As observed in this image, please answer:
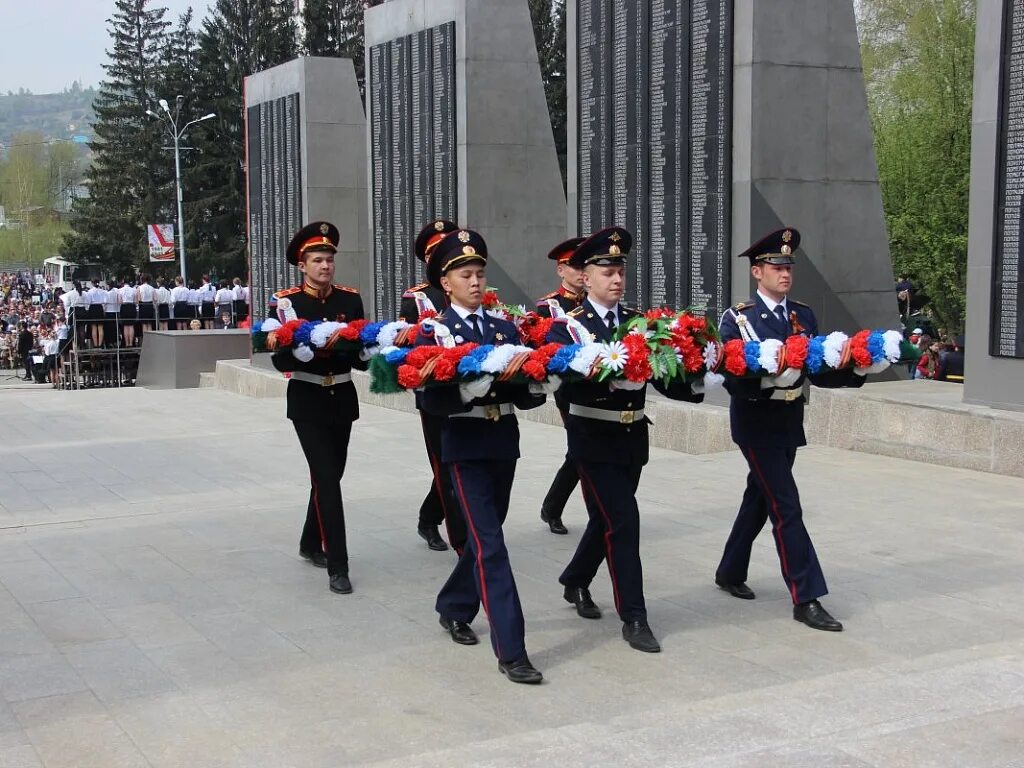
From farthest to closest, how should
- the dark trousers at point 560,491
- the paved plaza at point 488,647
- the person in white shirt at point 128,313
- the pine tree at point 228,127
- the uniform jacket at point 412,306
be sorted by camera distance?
1. the pine tree at point 228,127
2. the person in white shirt at point 128,313
3. the dark trousers at point 560,491
4. the uniform jacket at point 412,306
5. the paved plaza at point 488,647

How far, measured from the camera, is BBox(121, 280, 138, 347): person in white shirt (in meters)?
25.2

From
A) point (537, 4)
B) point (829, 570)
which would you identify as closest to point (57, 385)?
point (829, 570)

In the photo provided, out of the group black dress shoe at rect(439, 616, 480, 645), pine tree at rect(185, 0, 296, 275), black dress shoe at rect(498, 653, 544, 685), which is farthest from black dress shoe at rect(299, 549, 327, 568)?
pine tree at rect(185, 0, 296, 275)

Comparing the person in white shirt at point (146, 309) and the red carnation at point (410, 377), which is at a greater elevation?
the red carnation at point (410, 377)

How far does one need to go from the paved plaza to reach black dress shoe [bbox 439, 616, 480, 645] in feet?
0.35

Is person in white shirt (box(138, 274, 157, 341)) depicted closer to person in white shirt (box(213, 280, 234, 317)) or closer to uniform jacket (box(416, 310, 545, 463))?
person in white shirt (box(213, 280, 234, 317))

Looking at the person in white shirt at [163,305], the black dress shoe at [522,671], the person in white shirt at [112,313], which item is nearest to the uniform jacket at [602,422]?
the black dress shoe at [522,671]

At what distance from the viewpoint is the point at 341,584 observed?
662 centimetres

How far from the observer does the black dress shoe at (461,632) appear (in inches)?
222

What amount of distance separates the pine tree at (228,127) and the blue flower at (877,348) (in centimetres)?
4653

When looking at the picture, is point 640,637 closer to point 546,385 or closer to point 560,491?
point 546,385

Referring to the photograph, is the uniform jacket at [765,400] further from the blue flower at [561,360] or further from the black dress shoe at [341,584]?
the black dress shoe at [341,584]

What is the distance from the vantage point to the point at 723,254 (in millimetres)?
11609

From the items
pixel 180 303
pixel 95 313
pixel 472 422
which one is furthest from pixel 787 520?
pixel 180 303
